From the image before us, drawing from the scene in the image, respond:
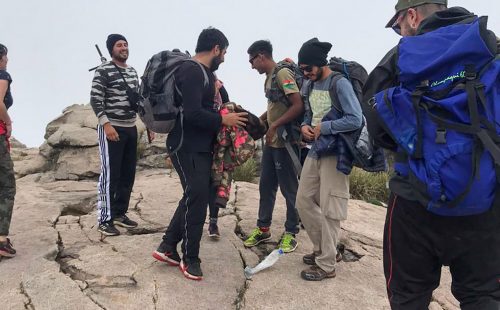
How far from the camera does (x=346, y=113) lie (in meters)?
3.79

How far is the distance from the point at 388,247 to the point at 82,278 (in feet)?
9.52

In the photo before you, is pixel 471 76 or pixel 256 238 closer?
pixel 471 76

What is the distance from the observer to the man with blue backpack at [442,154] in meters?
1.96

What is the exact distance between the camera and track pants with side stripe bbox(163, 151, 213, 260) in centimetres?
380

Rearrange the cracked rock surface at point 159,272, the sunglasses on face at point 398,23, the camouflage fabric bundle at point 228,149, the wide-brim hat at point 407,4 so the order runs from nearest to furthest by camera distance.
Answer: the wide-brim hat at point 407,4
the sunglasses on face at point 398,23
the cracked rock surface at point 159,272
the camouflage fabric bundle at point 228,149

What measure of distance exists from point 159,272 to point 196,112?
63.5 inches

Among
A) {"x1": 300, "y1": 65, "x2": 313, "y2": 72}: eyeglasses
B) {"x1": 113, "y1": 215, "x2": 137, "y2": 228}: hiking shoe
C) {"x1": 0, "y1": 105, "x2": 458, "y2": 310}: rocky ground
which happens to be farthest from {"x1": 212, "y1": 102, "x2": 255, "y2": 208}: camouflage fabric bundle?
{"x1": 113, "y1": 215, "x2": 137, "y2": 228}: hiking shoe

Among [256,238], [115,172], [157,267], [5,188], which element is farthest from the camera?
[115,172]

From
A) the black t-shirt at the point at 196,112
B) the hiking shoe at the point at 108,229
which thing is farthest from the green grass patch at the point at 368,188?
the black t-shirt at the point at 196,112

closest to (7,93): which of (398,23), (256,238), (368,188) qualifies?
(256,238)

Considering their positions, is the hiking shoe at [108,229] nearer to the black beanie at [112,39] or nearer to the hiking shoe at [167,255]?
the hiking shoe at [167,255]

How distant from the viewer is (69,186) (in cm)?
850

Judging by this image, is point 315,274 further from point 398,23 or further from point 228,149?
point 398,23

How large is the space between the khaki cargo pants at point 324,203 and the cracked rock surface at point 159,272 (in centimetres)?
33
